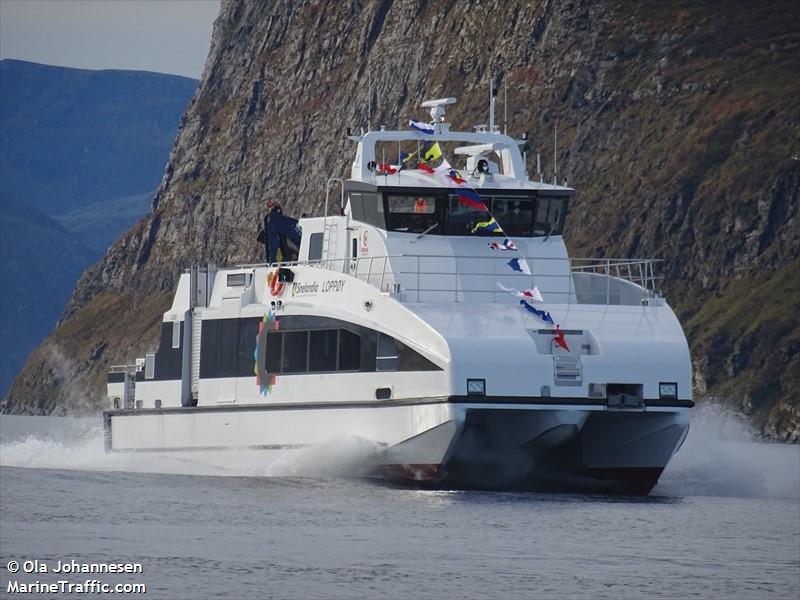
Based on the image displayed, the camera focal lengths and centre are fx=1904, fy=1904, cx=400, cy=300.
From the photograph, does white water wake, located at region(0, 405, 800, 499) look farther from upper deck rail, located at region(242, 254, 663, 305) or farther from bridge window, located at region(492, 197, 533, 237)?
bridge window, located at region(492, 197, 533, 237)

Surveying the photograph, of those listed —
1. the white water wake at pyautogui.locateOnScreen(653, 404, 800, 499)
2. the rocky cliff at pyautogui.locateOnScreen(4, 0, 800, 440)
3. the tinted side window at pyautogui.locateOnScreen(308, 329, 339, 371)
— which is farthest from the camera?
the rocky cliff at pyautogui.locateOnScreen(4, 0, 800, 440)

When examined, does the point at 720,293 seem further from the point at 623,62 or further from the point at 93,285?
the point at 93,285

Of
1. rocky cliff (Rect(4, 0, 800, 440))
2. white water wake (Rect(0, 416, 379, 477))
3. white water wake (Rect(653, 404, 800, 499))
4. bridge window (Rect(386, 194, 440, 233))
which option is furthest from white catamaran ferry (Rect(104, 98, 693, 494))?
rocky cliff (Rect(4, 0, 800, 440))

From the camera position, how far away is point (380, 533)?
94.6 feet

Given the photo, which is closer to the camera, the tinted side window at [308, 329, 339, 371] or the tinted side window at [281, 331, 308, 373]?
the tinted side window at [308, 329, 339, 371]

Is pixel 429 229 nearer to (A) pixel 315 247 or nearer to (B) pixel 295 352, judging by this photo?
(A) pixel 315 247

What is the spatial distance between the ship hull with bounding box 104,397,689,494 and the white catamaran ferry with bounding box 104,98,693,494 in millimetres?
38

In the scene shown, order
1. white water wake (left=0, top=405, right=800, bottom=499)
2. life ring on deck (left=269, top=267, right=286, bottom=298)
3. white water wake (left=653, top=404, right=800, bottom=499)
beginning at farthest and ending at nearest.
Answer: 1. white water wake (left=653, top=404, right=800, bottom=499)
2. life ring on deck (left=269, top=267, right=286, bottom=298)
3. white water wake (left=0, top=405, right=800, bottom=499)

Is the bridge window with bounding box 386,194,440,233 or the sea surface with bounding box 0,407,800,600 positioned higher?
the bridge window with bounding box 386,194,440,233

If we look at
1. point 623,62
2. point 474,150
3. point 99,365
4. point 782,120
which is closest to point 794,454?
point 474,150

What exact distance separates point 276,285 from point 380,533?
31.9 ft

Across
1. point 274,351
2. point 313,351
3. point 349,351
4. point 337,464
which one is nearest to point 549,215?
point 349,351

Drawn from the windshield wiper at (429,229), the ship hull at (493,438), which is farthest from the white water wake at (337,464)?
the windshield wiper at (429,229)

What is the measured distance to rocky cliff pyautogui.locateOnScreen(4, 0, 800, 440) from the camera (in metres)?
101
